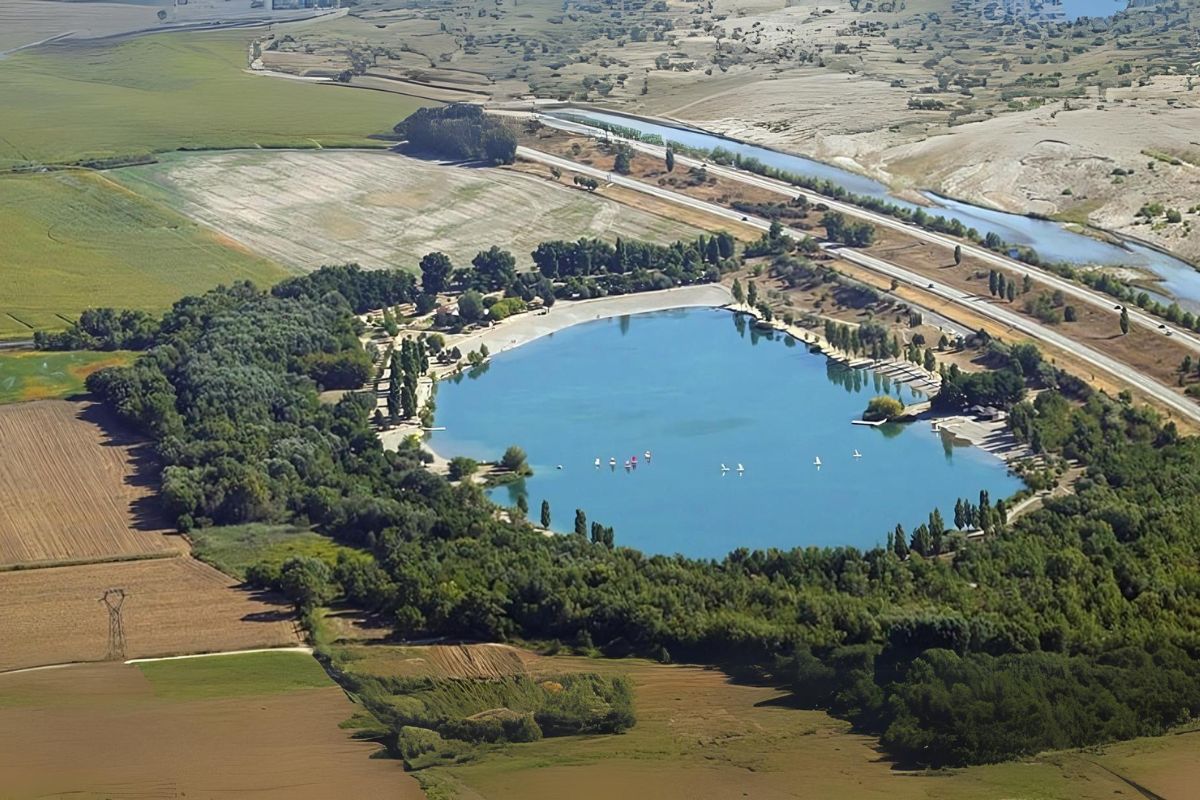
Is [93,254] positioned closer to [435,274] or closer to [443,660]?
[435,274]

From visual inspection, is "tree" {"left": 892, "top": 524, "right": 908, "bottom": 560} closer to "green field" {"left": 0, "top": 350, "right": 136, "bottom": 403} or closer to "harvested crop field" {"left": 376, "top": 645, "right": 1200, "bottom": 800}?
"harvested crop field" {"left": 376, "top": 645, "right": 1200, "bottom": 800}

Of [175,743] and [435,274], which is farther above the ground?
[175,743]

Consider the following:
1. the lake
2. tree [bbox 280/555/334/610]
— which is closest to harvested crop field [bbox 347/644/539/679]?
tree [bbox 280/555/334/610]

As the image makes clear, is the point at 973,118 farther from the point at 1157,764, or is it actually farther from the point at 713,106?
the point at 1157,764

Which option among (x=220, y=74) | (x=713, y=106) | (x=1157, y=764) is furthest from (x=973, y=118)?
(x=1157, y=764)

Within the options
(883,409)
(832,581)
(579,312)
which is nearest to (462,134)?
(579,312)

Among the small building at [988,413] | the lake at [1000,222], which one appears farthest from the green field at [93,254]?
the small building at [988,413]
